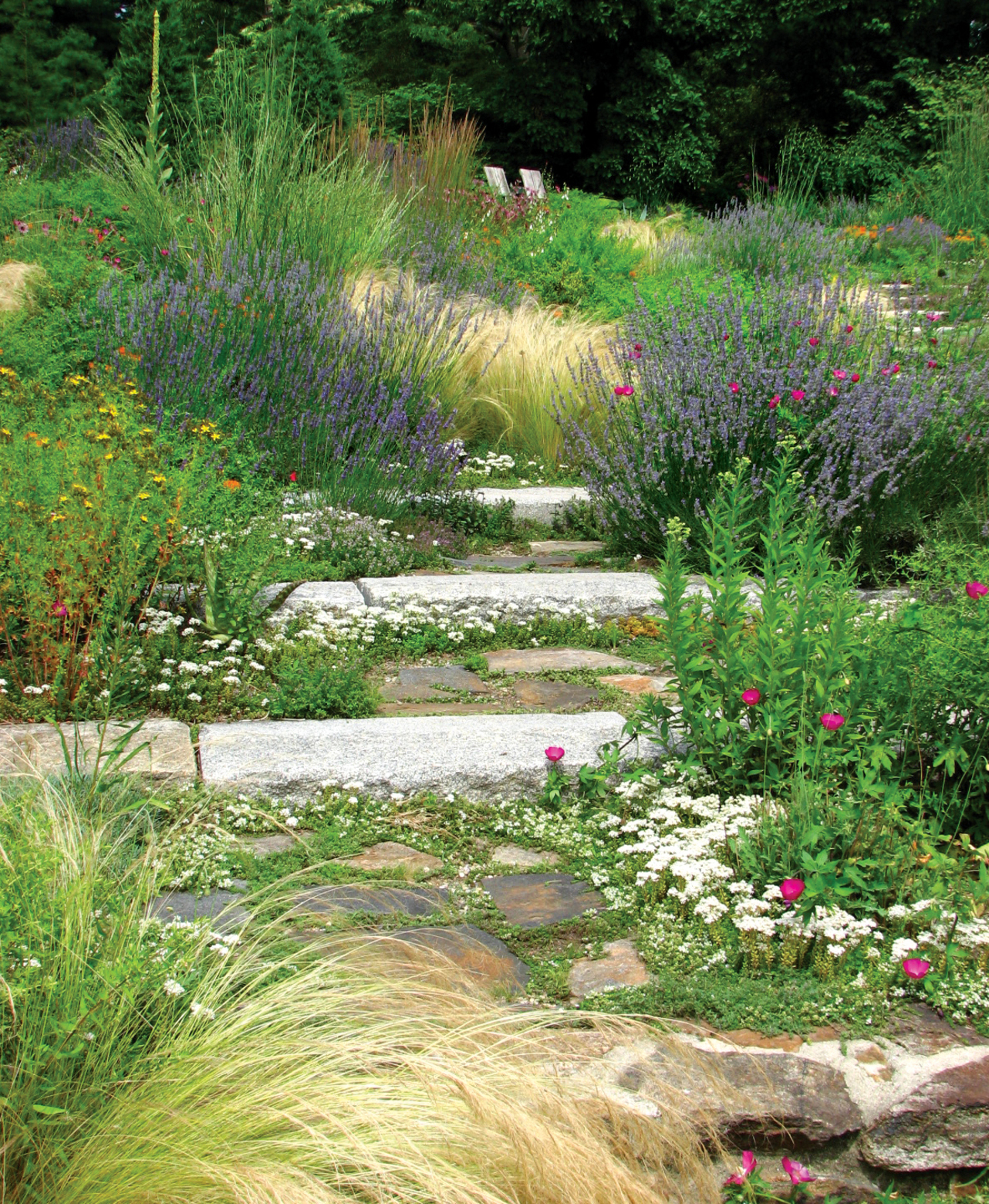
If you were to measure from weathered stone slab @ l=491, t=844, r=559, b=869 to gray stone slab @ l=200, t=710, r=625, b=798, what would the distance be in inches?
7.8

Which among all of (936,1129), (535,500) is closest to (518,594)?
(535,500)

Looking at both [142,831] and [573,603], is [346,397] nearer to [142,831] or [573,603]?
[573,603]

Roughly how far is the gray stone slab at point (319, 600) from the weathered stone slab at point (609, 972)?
1935 millimetres

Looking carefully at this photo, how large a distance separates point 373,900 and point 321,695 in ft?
3.20

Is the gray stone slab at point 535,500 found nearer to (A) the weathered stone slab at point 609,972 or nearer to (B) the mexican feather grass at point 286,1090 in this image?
(A) the weathered stone slab at point 609,972

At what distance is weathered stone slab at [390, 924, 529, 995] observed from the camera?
6.82 feet

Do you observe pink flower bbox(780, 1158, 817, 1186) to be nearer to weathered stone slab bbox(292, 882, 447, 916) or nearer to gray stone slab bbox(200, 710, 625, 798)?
weathered stone slab bbox(292, 882, 447, 916)

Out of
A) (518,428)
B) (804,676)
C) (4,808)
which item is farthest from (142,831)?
(518,428)

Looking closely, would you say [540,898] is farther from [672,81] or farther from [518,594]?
[672,81]

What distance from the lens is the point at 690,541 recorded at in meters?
4.82

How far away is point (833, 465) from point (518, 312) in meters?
3.59

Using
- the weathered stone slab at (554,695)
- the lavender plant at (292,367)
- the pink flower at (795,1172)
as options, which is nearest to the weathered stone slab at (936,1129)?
the pink flower at (795,1172)

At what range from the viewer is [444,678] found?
12.0 feet

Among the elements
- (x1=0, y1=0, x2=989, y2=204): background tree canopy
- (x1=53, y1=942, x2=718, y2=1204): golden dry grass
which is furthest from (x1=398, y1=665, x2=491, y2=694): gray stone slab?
(x1=0, y1=0, x2=989, y2=204): background tree canopy
